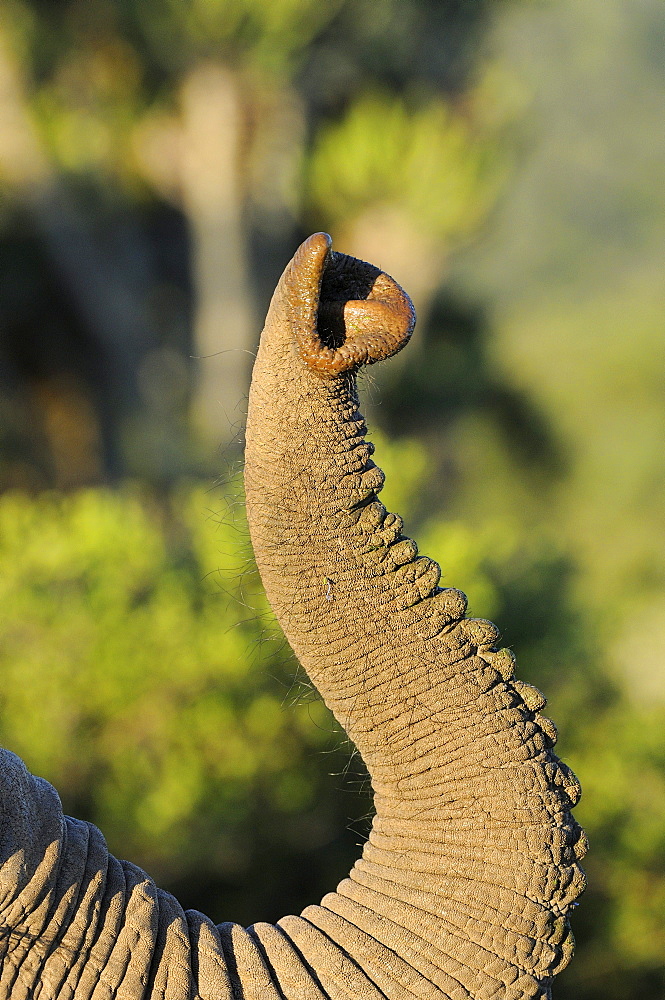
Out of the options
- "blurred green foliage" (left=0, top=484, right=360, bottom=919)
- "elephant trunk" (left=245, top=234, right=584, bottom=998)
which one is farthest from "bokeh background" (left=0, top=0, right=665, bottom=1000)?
"elephant trunk" (left=245, top=234, right=584, bottom=998)

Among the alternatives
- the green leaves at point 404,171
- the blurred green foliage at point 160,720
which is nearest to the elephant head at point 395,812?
the blurred green foliage at point 160,720

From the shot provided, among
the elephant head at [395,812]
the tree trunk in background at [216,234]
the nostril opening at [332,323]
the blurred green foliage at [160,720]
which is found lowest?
the elephant head at [395,812]

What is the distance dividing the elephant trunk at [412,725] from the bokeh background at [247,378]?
0.20 m

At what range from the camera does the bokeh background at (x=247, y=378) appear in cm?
409

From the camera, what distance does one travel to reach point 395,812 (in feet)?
4.53

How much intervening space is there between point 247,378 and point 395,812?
11.9 m

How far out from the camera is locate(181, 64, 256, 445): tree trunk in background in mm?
13250

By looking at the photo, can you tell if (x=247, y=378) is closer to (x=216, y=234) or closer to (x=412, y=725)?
(x=216, y=234)

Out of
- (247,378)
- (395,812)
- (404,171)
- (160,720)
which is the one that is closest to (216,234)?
(247,378)

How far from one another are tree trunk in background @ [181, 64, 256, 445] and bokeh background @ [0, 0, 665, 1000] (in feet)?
0.17

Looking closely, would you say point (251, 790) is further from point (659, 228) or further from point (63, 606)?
point (659, 228)

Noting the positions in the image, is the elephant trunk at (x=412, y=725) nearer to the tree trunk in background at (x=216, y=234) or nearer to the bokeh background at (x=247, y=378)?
the bokeh background at (x=247, y=378)

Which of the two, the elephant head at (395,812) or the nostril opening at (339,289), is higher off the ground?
the nostril opening at (339,289)

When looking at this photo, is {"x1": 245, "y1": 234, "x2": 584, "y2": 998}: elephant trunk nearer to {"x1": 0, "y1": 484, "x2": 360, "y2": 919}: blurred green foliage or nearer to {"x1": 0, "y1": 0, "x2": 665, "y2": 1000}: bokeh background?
{"x1": 0, "y1": 0, "x2": 665, "y2": 1000}: bokeh background
